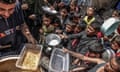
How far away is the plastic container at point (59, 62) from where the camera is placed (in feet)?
12.2

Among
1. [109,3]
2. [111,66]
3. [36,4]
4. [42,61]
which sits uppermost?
[111,66]

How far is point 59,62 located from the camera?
3934mm

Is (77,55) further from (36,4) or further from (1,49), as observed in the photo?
(36,4)

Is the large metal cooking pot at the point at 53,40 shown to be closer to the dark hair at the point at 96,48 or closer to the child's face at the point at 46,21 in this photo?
the dark hair at the point at 96,48

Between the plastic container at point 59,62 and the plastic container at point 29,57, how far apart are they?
17 cm

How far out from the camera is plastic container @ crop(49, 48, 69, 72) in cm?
371

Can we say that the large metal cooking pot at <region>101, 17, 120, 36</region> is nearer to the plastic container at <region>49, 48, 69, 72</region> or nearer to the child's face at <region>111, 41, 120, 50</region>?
the child's face at <region>111, 41, 120, 50</region>

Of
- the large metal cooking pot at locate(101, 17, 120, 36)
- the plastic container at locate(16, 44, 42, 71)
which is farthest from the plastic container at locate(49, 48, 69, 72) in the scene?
the large metal cooking pot at locate(101, 17, 120, 36)

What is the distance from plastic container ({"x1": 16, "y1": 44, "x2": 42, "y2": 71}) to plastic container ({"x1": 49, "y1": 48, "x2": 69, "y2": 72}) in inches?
6.9

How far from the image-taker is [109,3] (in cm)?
916

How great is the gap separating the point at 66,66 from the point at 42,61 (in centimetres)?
40

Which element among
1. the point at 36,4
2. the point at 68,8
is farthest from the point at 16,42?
the point at 68,8

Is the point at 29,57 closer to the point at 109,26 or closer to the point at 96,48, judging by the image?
the point at 96,48

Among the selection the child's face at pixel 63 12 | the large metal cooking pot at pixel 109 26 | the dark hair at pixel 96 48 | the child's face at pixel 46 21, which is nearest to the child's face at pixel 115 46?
the dark hair at pixel 96 48
